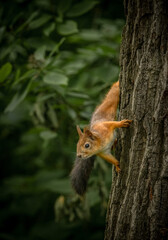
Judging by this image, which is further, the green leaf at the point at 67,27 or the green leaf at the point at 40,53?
the green leaf at the point at 67,27

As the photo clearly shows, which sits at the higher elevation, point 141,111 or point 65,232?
point 141,111

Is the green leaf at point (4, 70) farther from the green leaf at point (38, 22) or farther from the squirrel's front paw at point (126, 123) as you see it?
the squirrel's front paw at point (126, 123)

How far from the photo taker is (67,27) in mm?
2746

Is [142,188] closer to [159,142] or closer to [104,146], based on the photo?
[159,142]

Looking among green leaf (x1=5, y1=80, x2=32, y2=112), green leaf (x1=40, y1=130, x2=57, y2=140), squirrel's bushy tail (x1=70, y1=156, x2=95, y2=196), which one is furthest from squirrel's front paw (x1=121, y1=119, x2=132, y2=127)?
green leaf (x1=40, y1=130, x2=57, y2=140)

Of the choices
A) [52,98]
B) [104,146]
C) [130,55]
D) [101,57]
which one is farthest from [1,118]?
[130,55]

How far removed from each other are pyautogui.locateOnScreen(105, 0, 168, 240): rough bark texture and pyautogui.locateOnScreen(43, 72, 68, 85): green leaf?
612 mm

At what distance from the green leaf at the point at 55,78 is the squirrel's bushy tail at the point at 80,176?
0.66 m

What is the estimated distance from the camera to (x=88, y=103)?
3.01 metres

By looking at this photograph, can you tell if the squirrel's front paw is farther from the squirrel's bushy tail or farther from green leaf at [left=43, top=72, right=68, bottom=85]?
green leaf at [left=43, top=72, right=68, bottom=85]

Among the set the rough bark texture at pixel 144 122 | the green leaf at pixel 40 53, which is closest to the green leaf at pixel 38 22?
the green leaf at pixel 40 53

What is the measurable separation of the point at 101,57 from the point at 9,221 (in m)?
3.69

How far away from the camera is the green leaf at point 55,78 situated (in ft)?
7.86

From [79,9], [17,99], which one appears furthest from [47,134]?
[79,9]
